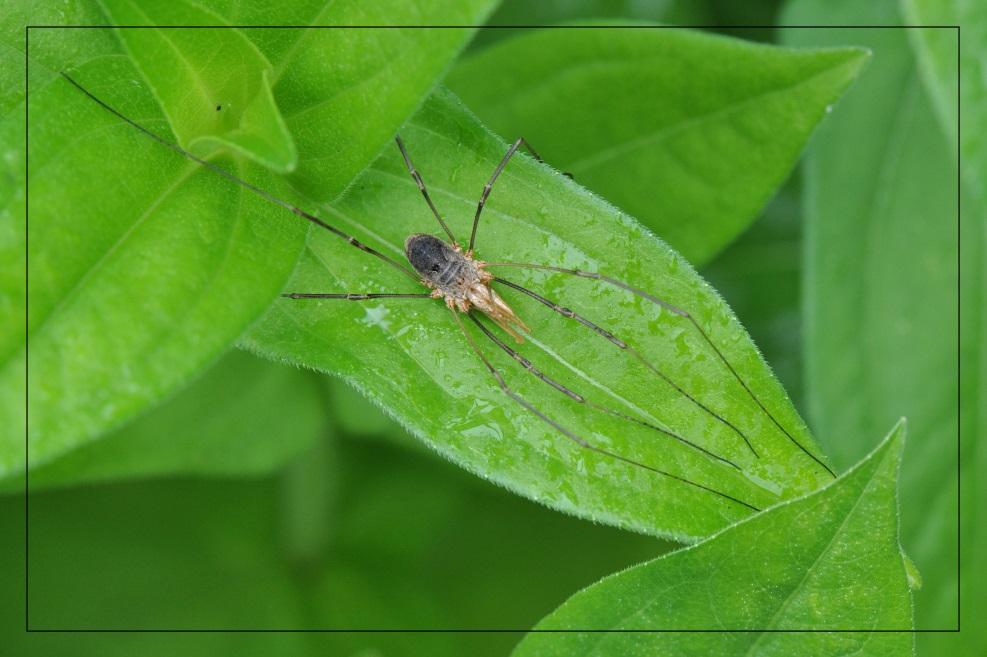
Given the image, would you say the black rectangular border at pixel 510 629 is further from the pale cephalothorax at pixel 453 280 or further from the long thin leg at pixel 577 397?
the pale cephalothorax at pixel 453 280

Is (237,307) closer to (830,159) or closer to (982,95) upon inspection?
(982,95)

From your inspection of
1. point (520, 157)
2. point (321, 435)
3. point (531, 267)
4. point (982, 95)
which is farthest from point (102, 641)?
point (982, 95)

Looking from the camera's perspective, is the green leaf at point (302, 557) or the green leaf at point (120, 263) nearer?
the green leaf at point (120, 263)

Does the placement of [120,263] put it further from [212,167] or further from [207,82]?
[207,82]

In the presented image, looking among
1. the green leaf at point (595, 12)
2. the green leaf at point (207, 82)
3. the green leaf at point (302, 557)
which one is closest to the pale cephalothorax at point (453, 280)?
the green leaf at point (207, 82)

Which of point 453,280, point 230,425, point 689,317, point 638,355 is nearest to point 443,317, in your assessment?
point 453,280

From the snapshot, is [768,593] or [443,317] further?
[443,317]
